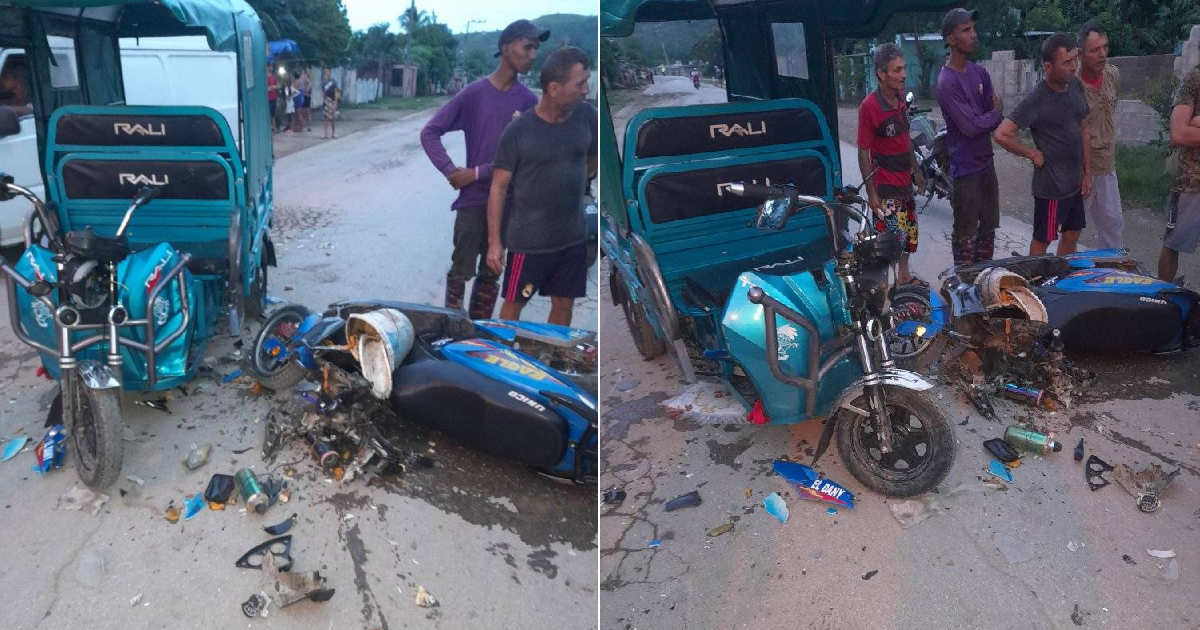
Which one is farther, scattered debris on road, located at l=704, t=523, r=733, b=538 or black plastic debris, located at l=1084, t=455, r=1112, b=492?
black plastic debris, located at l=1084, t=455, r=1112, b=492

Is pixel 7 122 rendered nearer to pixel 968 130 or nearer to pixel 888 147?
pixel 888 147

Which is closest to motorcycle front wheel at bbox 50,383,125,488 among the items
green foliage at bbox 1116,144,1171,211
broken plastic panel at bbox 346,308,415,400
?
broken plastic panel at bbox 346,308,415,400

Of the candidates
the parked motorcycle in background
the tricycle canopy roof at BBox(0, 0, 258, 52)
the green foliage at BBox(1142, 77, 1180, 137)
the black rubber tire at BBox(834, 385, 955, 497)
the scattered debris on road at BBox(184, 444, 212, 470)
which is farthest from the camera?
the green foliage at BBox(1142, 77, 1180, 137)

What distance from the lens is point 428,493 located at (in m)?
3.17

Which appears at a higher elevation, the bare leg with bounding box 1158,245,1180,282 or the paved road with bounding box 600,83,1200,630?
the bare leg with bounding box 1158,245,1180,282

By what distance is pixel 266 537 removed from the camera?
288 centimetres

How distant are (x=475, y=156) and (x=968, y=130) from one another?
2.88 meters

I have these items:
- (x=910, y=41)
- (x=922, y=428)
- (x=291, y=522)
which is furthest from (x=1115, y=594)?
(x=910, y=41)

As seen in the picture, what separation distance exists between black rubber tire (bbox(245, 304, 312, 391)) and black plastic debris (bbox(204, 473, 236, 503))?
1.93 ft

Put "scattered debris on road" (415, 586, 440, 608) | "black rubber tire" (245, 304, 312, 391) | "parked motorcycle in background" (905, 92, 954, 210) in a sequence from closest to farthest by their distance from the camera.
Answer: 1. "scattered debris on road" (415, 586, 440, 608)
2. "black rubber tire" (245, 304, 312, 391)
3. "parked motorcycle in background" (905, 92, 954, 210)

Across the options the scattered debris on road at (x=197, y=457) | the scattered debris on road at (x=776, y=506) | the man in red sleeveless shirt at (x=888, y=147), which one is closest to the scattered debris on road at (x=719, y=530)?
the scattered debris on road at (x=776, y=506)

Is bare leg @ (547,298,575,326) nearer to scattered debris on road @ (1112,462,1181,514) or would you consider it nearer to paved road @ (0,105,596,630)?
paved road @ (0,105,596,630)

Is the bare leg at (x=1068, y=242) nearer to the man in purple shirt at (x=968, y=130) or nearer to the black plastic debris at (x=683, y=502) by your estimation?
the man in purple shirt at (x=968, y=130)

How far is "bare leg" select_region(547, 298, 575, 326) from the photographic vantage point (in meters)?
3.98
